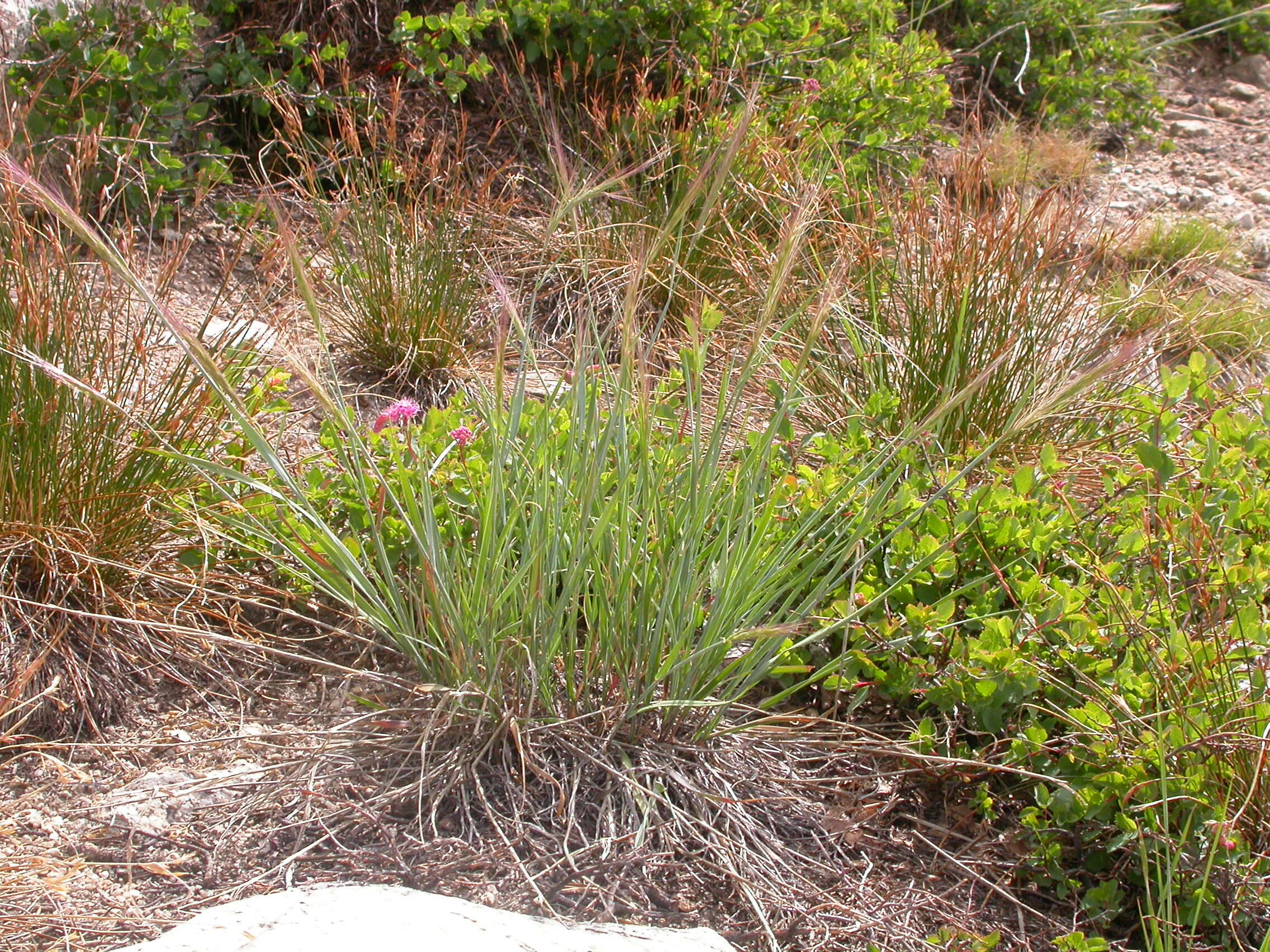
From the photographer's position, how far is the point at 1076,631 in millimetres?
2025

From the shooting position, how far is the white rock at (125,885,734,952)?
4.38ft

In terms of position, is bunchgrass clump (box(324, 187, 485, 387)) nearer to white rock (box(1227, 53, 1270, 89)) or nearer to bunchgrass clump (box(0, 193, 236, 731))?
bunchgrass clump (box(0, 193, 236, 731))

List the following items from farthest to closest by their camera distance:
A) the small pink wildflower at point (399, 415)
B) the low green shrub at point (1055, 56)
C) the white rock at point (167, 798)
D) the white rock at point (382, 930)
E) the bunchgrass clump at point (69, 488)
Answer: the low green shrub at point (1055, 56)
the small pink wildflower at point (399, 415)
the bunchgrass clump at point (69, 488)
the white rock at point (167, 798)
the white rock at point (382, 930)

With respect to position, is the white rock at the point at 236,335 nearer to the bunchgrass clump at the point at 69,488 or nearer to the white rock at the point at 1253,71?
the bunchgrass clump at the point at 69,488

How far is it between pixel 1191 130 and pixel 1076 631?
17.8 ft

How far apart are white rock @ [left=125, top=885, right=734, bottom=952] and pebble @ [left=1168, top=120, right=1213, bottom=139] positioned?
618 cm

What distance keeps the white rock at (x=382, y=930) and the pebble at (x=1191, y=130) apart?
6.18 metres

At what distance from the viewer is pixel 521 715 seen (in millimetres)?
1923

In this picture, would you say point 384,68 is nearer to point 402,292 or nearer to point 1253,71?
point 402,292

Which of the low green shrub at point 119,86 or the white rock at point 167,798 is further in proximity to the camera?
the low green shrub at point 119,86

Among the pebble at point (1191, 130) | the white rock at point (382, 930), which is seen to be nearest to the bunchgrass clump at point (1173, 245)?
the pebble at point (1191, 130)

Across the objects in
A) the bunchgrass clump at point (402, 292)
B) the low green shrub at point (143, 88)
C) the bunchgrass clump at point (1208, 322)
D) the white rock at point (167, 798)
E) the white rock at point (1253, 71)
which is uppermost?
the low green shrub at point (143, 88)

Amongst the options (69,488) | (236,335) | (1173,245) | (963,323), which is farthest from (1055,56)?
(69,488)

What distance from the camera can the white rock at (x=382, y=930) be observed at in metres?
1.33
